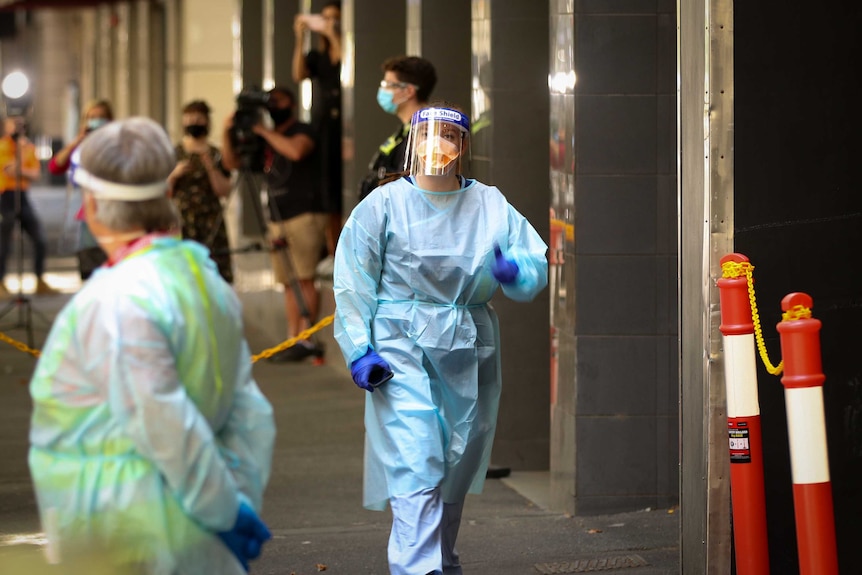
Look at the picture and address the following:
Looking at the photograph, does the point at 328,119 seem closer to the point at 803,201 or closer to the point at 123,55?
the point at 803,201

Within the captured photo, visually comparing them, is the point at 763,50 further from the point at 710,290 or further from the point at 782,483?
the point at 782,483

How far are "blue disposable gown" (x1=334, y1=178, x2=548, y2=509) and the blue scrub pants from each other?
0.12 ft

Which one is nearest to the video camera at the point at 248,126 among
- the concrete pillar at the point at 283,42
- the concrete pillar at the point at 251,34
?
the concrete pillar at the point at 283,42

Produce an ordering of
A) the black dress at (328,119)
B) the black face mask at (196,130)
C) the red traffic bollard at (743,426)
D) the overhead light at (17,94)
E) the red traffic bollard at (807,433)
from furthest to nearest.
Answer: the overhead light at (17,94) → the black dress at (328,119) → the black face mask at (196,130) → the red traffic bollard at (743,426) → the red traffic bollard at (807,433)

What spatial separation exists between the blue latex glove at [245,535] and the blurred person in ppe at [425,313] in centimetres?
161

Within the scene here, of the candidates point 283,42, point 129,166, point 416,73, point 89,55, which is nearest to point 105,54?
point 89,55

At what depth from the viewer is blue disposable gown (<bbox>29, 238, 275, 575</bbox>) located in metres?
2.81

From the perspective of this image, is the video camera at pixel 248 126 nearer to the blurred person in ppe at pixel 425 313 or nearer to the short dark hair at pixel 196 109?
the short dark hair at pixel 196 109

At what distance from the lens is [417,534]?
15.4ft

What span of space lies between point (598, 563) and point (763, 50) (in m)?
1.96

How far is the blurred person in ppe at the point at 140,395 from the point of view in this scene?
9.23ft

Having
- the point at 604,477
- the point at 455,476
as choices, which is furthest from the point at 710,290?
the point at 604,477

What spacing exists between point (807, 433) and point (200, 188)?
7.06m

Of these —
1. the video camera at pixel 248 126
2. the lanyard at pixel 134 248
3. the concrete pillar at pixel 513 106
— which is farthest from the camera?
the video camera at pixel 248 126
